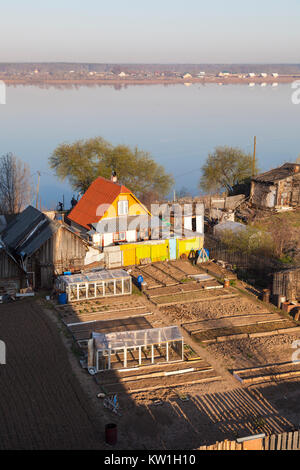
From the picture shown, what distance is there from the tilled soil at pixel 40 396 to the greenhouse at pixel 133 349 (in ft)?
4.32

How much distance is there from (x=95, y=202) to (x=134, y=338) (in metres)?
17.0

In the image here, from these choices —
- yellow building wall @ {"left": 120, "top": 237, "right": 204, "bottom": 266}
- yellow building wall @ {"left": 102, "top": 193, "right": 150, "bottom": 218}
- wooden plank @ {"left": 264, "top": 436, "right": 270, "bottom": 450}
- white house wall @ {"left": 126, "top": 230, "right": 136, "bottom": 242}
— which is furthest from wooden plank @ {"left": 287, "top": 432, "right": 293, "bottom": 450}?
yellow building wall @ {"left": 102, "top": 193, "right": 150, "bottom": 218}

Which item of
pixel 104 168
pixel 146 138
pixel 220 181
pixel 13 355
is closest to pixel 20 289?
pixel 13 355

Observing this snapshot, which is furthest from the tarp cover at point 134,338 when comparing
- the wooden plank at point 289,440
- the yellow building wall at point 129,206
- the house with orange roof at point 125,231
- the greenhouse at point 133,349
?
the yellow building wall at point 129,206

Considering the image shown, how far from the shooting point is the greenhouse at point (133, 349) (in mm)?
20031

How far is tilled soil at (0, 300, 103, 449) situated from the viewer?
1562 centimetres

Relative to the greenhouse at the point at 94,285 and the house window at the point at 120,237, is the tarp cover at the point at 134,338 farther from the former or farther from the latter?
the house window at the point at 120,237

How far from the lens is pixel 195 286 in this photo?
29500mm

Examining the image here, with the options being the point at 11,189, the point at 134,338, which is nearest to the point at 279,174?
the point at 11,189

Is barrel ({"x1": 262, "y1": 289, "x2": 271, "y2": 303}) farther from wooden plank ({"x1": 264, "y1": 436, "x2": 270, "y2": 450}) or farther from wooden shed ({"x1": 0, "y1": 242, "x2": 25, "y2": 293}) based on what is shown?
wooden plank ({"x1": 264, "y1": 436, "x2": 270, "y2": 450})

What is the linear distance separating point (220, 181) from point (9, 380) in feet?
130

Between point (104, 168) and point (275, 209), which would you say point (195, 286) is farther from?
point (104, 168)

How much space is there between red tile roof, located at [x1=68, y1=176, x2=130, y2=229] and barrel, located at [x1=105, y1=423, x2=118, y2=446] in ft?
67.7

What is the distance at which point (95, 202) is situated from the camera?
36219mm
